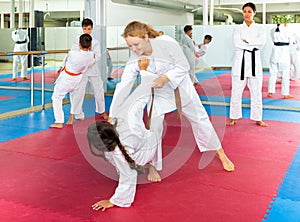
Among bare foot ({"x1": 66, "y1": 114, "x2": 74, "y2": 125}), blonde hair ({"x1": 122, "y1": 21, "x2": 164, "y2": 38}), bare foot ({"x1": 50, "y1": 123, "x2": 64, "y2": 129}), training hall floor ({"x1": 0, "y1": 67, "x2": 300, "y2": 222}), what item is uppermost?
blonde hair ({"x1": 122, "y1": 21, "x2": 164, "y2": 38})

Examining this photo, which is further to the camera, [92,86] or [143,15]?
[143,15]

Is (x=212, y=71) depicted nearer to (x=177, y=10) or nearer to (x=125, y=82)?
(x=177, y=10)

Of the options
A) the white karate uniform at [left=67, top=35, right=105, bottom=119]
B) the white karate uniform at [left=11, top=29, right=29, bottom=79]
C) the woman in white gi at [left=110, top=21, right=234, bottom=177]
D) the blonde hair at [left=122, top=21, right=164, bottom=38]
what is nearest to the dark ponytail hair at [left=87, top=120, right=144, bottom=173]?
the woman in white gi at [left=110, top=21, right=234, bottom=177]

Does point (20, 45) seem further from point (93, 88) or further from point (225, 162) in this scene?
point (225, 162)

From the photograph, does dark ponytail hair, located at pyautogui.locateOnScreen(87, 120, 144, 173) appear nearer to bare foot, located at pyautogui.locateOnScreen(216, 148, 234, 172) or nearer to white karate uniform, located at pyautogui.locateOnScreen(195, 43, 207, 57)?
bare foot, located at pyautogui.locateOnScreen(216, 148, 234, 172)

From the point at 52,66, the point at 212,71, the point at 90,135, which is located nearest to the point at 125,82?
the point at 90,135

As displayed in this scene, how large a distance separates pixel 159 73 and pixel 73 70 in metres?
2.29

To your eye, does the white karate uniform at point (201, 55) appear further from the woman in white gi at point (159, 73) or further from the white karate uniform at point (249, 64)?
the woman in white gi at point (159, 73)

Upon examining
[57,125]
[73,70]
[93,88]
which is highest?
[73,70]

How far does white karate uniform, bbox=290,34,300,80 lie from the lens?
6.36 m

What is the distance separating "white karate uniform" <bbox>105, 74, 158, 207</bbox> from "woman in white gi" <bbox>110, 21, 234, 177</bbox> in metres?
0.07

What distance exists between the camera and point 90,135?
8.51ft

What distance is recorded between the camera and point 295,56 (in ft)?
21.4

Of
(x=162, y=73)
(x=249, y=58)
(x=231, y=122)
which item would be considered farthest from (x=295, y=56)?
(x=162, y=73)
